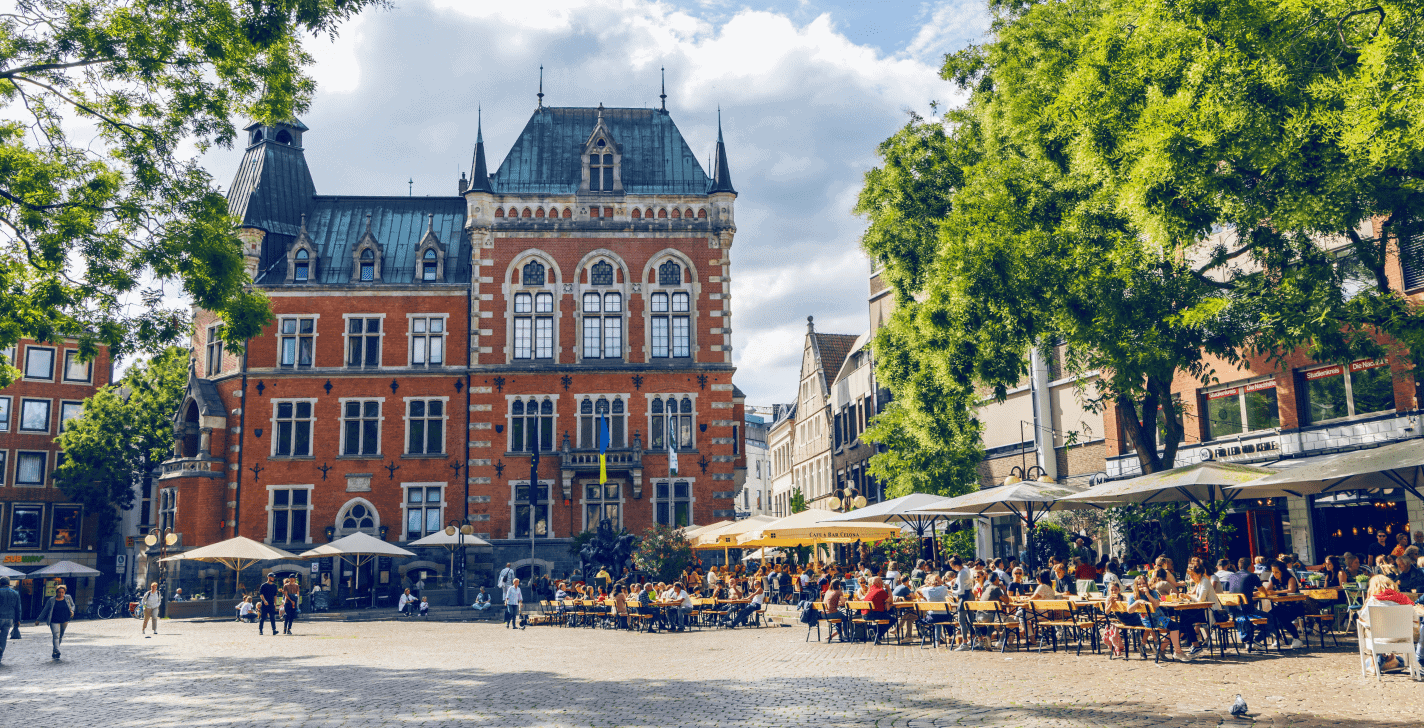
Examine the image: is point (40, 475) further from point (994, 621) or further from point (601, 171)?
point (994, 621)

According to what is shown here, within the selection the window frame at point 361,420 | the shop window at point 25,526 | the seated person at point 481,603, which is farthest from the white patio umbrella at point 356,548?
the shop window at point 25,526

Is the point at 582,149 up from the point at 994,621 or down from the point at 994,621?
up

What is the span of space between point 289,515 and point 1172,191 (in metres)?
36.2

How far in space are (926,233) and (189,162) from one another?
15849 mm

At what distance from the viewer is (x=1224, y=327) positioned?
17188mm

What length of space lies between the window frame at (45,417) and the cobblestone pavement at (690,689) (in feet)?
133

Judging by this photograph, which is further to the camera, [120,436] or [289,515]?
[120,436]

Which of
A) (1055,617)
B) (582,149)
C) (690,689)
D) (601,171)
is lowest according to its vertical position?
(690,689)

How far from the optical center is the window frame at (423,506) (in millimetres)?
42594

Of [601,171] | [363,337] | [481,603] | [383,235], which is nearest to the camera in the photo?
[481,603]

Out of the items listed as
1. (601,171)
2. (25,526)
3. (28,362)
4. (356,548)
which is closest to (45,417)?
(28,362)

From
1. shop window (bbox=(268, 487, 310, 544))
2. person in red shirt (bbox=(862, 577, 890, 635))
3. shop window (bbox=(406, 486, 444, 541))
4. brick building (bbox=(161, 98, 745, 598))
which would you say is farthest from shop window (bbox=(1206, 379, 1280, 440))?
shop window (bbox=(268, 487, 310, 544))

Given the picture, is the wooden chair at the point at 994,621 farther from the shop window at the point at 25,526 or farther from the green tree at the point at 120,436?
the shop window at the point at 25,526

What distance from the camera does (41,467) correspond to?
181 ft
